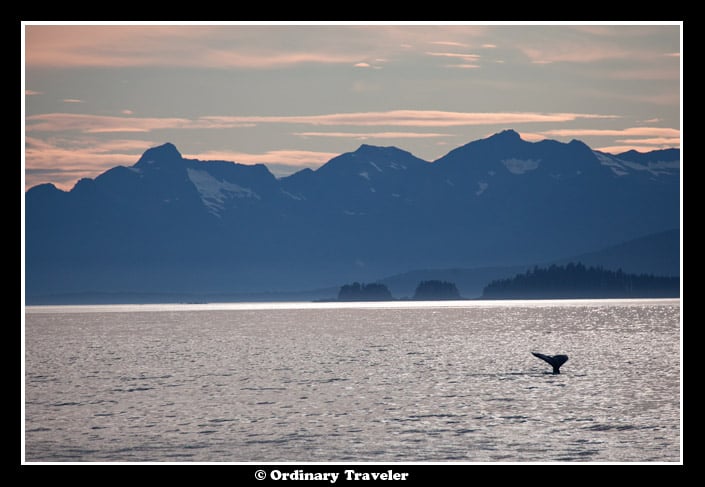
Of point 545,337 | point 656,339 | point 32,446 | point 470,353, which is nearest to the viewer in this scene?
Result: point 32,446

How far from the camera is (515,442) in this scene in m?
47.7

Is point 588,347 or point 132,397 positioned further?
point 588,347

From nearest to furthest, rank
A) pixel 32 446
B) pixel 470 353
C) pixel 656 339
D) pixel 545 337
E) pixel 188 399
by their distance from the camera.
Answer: pixel 32 446 < pixel 188 399 < pixel 470 353 < pixel 656 339 < pixel 545 337

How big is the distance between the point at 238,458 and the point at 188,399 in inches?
915

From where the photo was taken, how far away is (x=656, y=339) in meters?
148
